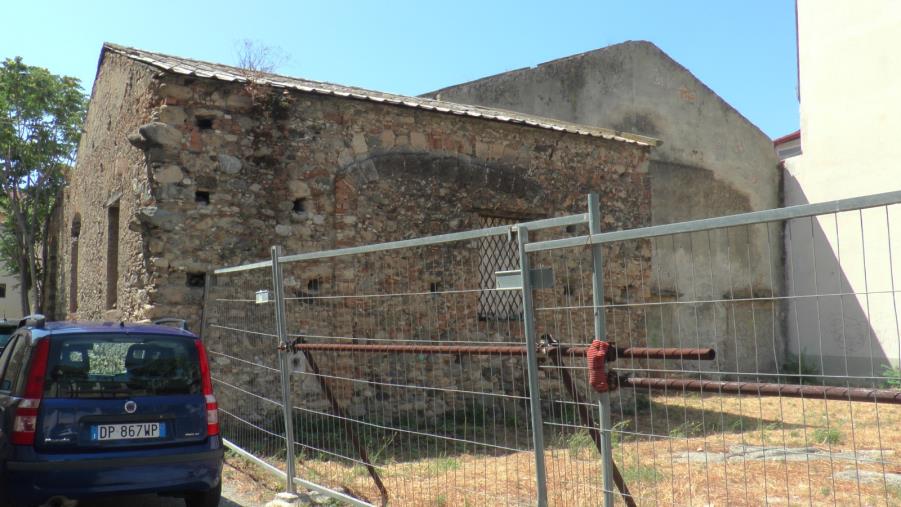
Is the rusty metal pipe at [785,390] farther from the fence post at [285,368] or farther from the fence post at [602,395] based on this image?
the fence post at [285,368]

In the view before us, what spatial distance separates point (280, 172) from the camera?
839 cm

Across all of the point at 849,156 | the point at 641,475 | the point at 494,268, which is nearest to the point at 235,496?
the point at 641,475

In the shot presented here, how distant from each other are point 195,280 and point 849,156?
13.0 metres

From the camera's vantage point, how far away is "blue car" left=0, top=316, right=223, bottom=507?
433 centimetres

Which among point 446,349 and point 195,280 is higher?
point 195,280

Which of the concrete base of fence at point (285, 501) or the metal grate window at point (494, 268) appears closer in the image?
the concrete base of fence at point (285, 501)

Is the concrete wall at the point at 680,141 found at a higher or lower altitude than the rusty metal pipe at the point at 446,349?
higher

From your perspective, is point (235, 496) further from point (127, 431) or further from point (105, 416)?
point (105, 416)

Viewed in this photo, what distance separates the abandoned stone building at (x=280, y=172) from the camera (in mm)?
7852

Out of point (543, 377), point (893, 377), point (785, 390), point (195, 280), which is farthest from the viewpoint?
point (543, 377)

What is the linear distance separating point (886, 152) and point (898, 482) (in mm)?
10422

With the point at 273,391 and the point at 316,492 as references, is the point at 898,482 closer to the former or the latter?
the point at 316,492

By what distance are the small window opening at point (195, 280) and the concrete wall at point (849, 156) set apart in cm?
1081

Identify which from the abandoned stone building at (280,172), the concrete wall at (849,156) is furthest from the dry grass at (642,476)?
the concrete wall at (849,156)
